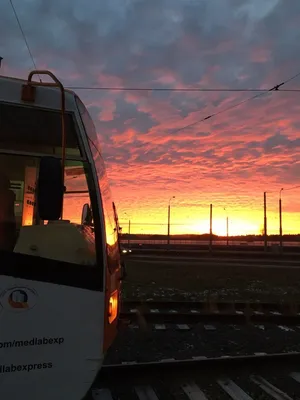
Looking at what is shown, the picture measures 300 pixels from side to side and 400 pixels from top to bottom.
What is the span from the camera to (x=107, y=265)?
334 cm

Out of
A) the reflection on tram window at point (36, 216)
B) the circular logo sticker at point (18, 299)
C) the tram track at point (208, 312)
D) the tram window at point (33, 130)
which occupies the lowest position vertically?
the tram track at point (208, 312)

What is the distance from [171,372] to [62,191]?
3.67m

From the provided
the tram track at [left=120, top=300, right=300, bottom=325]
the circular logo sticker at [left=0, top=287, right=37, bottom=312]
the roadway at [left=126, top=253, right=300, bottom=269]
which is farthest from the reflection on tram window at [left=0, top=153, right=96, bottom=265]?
the roadway at [left=126, top=253, right=300, bottom=269]

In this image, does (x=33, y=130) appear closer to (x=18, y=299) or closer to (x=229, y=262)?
(x=18, y=299)

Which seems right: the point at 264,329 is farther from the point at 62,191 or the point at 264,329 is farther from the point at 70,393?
the point at 62,191

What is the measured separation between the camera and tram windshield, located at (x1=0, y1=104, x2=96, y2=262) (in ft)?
10.2

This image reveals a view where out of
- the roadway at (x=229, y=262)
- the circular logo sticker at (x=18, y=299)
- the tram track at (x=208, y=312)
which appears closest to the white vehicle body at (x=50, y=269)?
the circular logo sticker at (x=18, y=299)

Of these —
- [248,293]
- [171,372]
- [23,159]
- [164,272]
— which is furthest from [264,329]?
[164,272]

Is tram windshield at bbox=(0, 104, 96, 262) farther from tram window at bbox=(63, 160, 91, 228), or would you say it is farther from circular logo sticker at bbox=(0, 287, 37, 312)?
circular logo sticker at bbox=(0, 287, 37, 312)

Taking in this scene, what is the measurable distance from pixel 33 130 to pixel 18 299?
132 centimetres

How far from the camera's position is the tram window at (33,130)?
312 cm

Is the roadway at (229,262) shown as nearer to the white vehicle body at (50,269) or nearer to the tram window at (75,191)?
the tram window at (75,191)

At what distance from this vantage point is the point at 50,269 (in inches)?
118

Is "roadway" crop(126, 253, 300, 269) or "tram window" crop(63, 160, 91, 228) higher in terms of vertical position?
"tram window" crop(63, 160, 91, 228)
